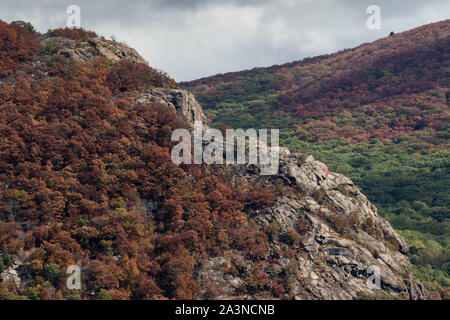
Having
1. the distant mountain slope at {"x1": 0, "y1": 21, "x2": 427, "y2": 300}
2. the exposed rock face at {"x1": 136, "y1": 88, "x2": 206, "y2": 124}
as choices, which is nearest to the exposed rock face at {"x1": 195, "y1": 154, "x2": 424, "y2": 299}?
the distant mountain slope at {"x1": 0, "y1": 21, "x2": 427, "y2": 300}

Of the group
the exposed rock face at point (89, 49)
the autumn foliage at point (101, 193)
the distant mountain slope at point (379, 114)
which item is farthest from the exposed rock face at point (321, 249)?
the exposed rock face at point (89, 49)

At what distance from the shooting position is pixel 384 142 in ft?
314

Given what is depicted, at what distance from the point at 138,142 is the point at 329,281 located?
63.8 ft

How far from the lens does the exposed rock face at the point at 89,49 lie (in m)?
52.1

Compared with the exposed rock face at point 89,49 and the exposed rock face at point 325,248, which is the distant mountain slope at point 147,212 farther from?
the exposed rock face at point 89,49

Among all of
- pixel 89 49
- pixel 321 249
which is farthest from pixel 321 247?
pixel 89 49

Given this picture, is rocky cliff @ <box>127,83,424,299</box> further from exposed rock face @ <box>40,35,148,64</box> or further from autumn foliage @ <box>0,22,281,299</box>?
exposed rock face @ <box>40,35,148,64</box>

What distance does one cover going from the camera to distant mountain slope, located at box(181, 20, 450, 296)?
70875 mm

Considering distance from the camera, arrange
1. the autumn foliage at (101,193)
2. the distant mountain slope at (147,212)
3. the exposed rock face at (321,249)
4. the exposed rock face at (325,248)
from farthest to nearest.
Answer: the exposed rock face at (325,248)
the exposed rock face at (321,249)
the distant mountain slope at (147,212)
the autumn foliage at (101,193)

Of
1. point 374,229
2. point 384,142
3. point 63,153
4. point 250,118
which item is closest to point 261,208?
point 374,229

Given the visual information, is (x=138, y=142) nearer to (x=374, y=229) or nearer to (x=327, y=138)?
(x=374, y=229)

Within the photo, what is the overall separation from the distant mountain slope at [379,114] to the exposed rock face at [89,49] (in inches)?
1237

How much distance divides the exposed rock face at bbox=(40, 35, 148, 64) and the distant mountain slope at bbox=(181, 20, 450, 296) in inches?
1237

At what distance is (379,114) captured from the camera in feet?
348
